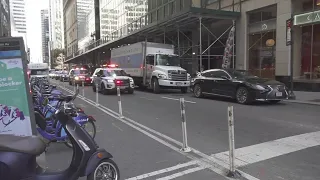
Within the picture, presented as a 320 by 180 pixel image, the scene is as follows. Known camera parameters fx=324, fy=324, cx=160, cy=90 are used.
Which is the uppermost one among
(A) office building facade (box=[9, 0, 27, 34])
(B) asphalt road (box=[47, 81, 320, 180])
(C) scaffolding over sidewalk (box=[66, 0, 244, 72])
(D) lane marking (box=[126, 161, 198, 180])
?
(A) office building facade (box=[9, 0, 27, 34])

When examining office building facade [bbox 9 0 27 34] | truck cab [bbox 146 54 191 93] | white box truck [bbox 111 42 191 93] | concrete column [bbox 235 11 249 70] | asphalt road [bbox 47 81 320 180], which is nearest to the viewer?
asphalt road [bbox 47 81 320 180]

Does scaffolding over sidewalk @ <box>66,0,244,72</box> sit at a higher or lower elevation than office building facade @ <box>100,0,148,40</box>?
lower

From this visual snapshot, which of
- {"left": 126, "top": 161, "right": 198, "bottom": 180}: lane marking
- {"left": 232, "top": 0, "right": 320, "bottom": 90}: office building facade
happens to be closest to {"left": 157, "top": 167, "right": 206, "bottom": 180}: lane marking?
{"left": 126, "top": 161, "right": 198, "bottom": 180}: lane marking

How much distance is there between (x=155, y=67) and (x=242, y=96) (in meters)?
8.45

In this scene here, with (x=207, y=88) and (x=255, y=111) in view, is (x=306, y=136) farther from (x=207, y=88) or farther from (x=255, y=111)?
(x=207, y=88)

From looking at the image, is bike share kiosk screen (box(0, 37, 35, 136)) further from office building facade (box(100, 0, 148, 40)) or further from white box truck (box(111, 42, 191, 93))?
office building facade (box(100, 0, 148, 40))

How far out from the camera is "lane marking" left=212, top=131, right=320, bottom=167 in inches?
230

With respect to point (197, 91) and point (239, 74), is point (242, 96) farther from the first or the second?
point (197, 91)

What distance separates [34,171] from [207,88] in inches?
543

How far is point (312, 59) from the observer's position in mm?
19953

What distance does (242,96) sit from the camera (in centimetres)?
1423

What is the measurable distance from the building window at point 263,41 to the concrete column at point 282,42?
0.90m

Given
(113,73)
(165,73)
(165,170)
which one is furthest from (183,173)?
(113,73)

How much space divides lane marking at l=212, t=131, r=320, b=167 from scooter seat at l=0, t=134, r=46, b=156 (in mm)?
3368
